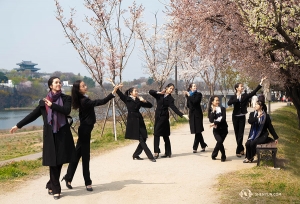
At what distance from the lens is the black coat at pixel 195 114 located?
10.7 m

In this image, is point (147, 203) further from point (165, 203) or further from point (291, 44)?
point (291, 44)

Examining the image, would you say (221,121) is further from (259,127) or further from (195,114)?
(195,114)

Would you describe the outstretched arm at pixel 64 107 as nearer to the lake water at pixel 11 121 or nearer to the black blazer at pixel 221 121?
the black blazer at pixel 221 121

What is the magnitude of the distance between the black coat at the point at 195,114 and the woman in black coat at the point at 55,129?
4.78m

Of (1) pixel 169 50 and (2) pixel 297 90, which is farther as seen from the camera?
(1) pixel 169 50

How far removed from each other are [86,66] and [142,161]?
7.73m

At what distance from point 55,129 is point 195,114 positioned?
511 centimetres

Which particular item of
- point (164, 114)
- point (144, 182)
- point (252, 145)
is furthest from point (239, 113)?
point (144, 182)

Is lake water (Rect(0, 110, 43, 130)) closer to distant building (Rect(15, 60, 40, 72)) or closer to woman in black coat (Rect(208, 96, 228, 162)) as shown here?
woman in black coat (Rect(208, 96, 228, 162))

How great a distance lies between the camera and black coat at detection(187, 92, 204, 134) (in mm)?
10664

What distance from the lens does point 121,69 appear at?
16.8 metres

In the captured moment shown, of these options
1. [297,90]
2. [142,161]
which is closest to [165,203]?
[142,161]

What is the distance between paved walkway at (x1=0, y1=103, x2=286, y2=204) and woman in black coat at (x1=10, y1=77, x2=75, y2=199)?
564 mm

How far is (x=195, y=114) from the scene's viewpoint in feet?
35.3
